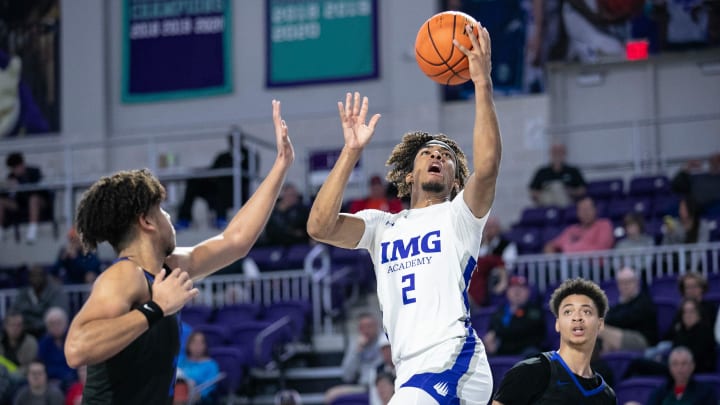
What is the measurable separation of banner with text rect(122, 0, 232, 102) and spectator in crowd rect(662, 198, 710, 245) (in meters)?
7.80

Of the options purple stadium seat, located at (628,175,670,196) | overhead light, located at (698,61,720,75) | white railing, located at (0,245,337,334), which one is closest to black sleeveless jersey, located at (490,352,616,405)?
white railing, located at (0,245,337,334)

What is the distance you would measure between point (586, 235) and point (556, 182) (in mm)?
1968

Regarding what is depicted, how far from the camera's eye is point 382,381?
9953 mm

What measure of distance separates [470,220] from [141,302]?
153cm

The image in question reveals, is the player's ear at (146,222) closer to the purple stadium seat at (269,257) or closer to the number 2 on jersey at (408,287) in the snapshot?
the number 2 on jersey at (408,287)

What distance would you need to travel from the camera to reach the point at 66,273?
46.9ft

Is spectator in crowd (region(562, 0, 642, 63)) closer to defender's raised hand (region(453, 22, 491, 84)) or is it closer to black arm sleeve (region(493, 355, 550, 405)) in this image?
black arm sleeve (region(493, 355, 550, 405))

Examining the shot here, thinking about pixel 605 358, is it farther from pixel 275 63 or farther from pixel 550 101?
pixel 275 63

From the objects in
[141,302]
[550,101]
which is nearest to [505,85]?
[550,101]

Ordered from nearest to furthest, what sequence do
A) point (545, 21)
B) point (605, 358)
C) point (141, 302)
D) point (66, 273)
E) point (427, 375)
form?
1. point (141, 302)
2. point (427, 375)
3. point (605, 358)
4. point (66, 273)
5. point (545, 21)

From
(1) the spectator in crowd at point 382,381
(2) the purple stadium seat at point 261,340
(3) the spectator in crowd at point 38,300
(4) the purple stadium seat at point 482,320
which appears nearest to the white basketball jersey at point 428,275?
(1) the spectator in crowd at point 382,381

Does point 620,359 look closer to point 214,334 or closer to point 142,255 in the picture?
point 214,334

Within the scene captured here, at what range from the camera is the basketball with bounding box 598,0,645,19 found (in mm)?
15695

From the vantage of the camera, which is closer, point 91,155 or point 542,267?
point 542,267
